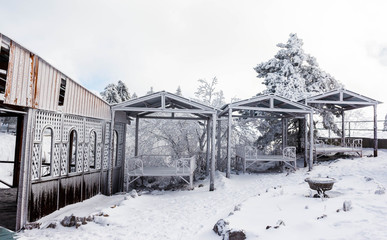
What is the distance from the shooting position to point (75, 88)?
9.45 metres

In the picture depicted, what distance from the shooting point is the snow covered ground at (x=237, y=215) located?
5703mm

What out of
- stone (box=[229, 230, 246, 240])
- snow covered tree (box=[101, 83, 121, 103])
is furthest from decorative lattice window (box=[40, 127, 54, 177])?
snow covered tree (box=[101, 83, 121, 103])

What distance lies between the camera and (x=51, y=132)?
8.53 m

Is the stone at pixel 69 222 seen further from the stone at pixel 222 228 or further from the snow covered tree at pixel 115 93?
the snow covered tree at pixel 115 93

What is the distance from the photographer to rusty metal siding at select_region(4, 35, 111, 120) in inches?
→ 256

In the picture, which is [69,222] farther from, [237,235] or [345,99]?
[345,99]

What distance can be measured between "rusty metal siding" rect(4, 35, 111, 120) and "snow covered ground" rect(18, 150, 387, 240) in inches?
131

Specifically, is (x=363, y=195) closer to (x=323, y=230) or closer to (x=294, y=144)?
(x=323, y=230)

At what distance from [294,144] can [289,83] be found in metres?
5.02

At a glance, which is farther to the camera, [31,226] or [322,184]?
[322,184]

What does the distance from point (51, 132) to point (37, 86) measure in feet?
5.68

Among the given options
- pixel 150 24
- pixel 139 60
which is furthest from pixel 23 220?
pixel 139 60

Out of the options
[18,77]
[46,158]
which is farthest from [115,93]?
[18,77]

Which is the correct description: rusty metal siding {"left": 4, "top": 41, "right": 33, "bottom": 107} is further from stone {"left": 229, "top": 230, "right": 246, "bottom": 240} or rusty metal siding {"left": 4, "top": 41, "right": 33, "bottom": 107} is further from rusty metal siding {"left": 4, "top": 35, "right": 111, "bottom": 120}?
stone {"left": 229, "top": 230, "right": 246, "bottom": 240}
